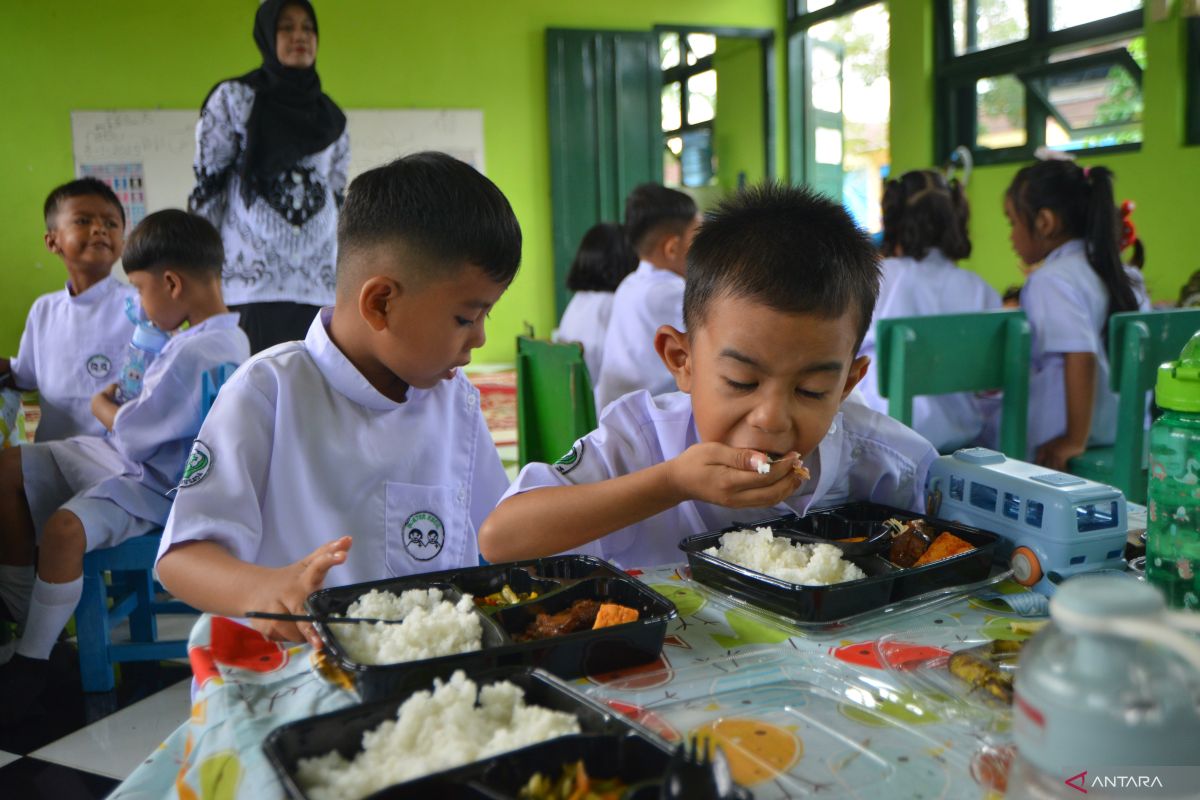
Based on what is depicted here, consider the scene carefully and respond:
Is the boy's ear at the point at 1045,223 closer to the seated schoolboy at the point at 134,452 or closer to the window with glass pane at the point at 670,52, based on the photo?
the seated schoolboy at the point at 134,452

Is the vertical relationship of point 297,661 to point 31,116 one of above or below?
below

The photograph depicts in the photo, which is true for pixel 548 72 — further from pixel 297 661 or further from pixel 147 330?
pixel 297 661

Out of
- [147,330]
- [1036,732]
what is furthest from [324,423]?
[147,330]

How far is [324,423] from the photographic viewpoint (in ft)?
4.62

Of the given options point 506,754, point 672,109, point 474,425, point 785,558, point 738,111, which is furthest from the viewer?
point 672,109

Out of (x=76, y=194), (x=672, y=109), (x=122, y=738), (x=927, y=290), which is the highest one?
(x=672, y=109)

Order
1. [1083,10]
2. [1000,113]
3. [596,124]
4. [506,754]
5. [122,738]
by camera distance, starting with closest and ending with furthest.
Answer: [506,754] < [122,738] < [1083,10] < [1000,113] < [596,124]

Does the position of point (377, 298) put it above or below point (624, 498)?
above

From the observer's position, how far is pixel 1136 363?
225cm

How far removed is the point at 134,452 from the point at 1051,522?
216 cm

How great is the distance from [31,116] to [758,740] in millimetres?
7798

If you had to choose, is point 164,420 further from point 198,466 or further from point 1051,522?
point 1051,522

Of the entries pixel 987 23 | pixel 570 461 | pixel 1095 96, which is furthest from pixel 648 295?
pixel 987 23

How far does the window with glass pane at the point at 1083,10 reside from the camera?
5.11 meters
